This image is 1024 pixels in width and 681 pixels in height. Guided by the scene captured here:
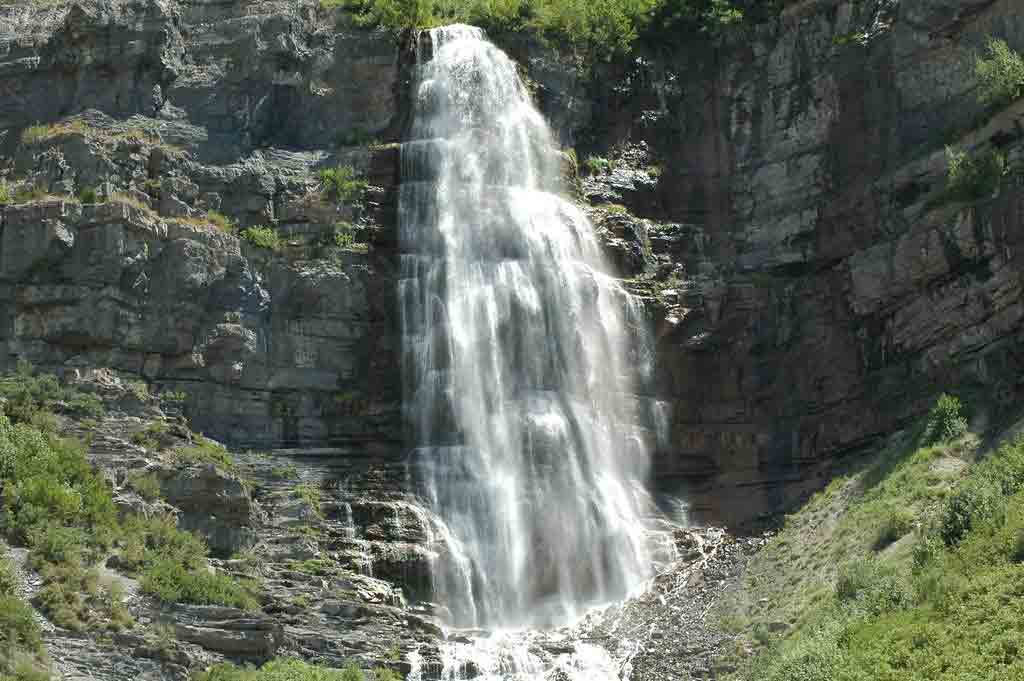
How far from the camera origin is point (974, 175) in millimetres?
36656

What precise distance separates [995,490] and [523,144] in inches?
806

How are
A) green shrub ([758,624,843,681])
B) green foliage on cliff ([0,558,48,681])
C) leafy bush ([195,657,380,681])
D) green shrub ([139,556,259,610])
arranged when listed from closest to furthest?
green foliage on cliff ([0,558,48,681]) < green shrub ([758,624,843,681]) < leafy bush ([195,657,380,681]) < green shrub ([139,556,259,610])

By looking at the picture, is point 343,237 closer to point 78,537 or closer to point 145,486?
point 145,486

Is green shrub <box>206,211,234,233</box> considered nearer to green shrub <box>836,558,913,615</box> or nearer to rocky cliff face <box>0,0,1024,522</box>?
rocky cliff face <box>0,0,1024,522</box>

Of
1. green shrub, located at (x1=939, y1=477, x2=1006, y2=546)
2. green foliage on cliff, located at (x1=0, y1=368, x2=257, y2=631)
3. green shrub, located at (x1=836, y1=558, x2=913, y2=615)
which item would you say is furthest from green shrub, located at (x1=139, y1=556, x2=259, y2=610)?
green shrub, located at (x1=939, y1=477, x2=1006, y2=546)

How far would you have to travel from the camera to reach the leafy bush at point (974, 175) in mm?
36219

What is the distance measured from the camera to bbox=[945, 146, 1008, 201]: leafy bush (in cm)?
3622

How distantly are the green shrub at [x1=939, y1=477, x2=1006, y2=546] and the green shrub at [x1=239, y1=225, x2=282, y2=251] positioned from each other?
20.2 m

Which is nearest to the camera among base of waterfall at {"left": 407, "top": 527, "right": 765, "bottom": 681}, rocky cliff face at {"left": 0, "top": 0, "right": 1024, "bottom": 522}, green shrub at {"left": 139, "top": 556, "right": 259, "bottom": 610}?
green shrub at {"left": 139, "top": 556, "right": 259, "bottom": 610}

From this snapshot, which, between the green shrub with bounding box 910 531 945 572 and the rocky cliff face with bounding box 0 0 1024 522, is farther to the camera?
the rocky cliff face with bounding box 0 0 1024 522

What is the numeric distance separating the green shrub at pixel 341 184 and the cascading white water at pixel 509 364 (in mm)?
1439

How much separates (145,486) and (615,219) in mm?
17909

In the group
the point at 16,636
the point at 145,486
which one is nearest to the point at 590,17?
the point at 145,486

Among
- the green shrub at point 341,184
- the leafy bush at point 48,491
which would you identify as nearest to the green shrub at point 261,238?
the green shrub at point 341,184
